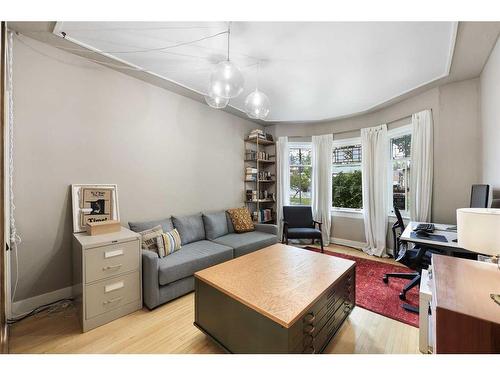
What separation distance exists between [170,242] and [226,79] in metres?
1.80

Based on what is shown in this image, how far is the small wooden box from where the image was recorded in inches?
77.3

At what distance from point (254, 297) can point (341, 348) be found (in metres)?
0.84

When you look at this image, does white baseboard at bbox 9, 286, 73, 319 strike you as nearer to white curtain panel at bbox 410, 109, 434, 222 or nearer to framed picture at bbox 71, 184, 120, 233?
framed picture at bbox 71, 184, 120, 233

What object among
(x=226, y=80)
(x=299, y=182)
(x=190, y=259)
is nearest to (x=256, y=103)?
(x=226, y=80)

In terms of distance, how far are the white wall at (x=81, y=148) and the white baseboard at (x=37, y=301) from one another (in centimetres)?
5

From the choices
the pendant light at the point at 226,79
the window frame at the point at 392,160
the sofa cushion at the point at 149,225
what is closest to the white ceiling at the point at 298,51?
the pendant light at the point at 226,79

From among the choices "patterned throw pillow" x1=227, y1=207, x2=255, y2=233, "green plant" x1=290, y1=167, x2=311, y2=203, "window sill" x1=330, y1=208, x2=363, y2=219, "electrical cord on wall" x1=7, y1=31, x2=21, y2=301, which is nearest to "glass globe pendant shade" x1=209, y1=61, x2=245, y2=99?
"electrical cord on wall" x1=7, y1=31, x2=21, y2=301

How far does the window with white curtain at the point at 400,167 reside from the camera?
3.34 metres

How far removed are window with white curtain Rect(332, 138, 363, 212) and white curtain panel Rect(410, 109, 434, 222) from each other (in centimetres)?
97

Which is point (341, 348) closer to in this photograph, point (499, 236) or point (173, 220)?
point (499, 236)

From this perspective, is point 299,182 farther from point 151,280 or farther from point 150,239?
point 151,280

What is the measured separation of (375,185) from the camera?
139 inches
